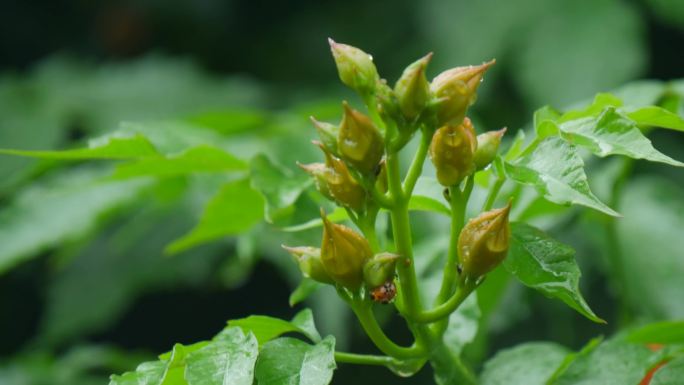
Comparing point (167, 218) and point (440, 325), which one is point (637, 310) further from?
point (167, 218)

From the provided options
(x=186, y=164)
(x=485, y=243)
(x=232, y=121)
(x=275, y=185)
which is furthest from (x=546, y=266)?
(x=232, y=121)

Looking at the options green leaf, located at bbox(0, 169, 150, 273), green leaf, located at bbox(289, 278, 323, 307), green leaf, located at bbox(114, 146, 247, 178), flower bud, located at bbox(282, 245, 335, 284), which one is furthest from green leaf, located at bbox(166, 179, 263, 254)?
green leaf, located at bbox(0, 169, 150, 273)

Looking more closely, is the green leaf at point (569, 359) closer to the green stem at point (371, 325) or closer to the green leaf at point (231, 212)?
the green stem at point (371, 325)

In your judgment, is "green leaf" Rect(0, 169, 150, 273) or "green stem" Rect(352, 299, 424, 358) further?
"green leaf" Rect(0, 169, 150, 273)

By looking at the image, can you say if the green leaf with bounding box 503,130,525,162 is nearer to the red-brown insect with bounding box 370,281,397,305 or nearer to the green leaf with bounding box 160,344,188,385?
the red-brown insect with bounding box 370,281,397,305

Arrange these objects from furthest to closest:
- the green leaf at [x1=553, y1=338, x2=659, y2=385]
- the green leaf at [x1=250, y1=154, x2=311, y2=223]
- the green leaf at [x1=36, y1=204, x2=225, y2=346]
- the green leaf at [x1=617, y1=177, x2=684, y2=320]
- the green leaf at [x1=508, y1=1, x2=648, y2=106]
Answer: the green leaf at [x1=36, y1=204, x2=225, y2=346], the green leaf at [x1=508, y1=1, x2=648, y2=106], the green leaf at [x1=617, y1=177, x2=684, y2=320], the green leaf at [x1=250, y1=154, x2=311, y2=223], the green leaf at [x1=553, y1=338, x2=659, y2=385]

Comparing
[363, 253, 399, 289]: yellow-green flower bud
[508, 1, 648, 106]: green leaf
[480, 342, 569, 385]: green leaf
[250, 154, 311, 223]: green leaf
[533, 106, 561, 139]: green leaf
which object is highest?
[533, 106, 561, 139]: green leaf

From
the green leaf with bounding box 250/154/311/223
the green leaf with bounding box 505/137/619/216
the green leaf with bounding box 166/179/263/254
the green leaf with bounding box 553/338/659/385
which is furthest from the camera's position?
the green leaf with bounding box 166/179/263/254

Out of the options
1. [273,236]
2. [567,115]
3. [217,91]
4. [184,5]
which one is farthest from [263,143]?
[184,5]
